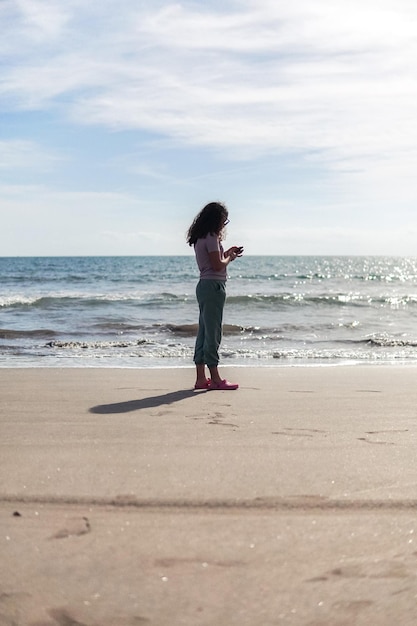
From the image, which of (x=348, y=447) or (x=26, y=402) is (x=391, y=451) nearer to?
(x=348, y=447)

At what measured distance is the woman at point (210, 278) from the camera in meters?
5.97

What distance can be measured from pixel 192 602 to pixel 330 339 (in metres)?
11.5

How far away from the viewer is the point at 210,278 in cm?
610

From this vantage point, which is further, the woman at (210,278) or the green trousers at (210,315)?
the green trousers at (210,315)

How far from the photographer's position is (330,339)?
43.3 feet

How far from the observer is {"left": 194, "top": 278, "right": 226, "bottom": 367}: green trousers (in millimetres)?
6133

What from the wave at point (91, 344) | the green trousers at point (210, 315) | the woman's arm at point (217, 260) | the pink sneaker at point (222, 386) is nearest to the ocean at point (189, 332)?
the wave at point (91, 344)

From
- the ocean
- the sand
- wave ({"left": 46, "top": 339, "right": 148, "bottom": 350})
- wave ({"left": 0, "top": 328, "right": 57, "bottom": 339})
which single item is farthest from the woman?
wave ({"left": 0, "top": 328, "right": 57, "bottom": 339})

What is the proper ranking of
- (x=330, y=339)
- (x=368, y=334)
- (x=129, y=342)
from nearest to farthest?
1. (x=129, y=342)
2. (x=330, y=339)
3. (x=368, y=334)

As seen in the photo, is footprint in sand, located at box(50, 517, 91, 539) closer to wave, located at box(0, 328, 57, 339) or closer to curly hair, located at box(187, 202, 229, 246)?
curly hair, located at box(187, 202, 229, 246)

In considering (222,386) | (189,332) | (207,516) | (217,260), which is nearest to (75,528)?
(207,516)

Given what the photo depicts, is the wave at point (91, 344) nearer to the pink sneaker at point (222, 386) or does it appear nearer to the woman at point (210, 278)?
the woman at point (210, 278)

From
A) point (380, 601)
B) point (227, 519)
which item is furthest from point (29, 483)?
point (380, 601)

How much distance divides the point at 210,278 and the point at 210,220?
1.62 feet
